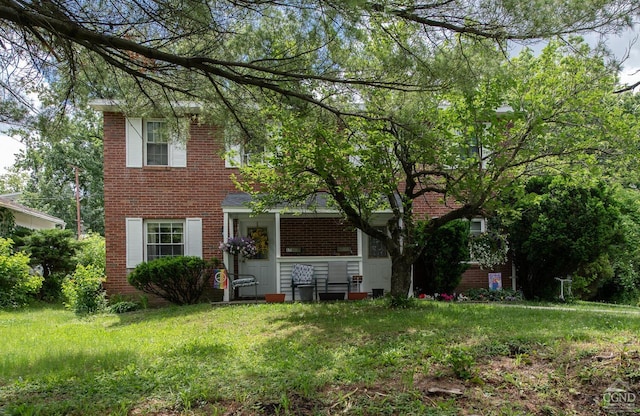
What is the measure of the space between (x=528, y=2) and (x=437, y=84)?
1211 millimetres

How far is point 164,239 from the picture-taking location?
11914mm

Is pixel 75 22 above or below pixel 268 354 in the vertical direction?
above

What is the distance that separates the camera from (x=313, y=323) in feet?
23.8

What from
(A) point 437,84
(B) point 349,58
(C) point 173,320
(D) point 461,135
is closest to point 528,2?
(A) point 437,84

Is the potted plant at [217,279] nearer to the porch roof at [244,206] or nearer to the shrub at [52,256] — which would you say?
the porch roof at [244,206]

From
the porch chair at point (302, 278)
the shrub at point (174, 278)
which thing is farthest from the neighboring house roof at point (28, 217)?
the porch chair at point (302, 278)

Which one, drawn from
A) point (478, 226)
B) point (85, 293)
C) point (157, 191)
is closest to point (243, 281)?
point (157, 191)

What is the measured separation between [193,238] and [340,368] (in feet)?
26.5

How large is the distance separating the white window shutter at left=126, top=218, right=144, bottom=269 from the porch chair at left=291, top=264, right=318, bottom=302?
3857 mm

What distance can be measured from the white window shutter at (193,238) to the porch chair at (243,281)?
1.09 meters

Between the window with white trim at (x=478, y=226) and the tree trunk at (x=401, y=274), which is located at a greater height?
the window with white trim at (x=478, y=226)

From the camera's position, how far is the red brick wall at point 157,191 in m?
11.6

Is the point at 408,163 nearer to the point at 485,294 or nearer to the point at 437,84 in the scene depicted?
the point at 437,84

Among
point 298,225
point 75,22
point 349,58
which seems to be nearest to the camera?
point 75,22
